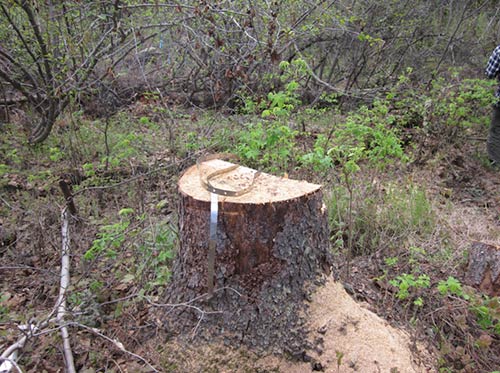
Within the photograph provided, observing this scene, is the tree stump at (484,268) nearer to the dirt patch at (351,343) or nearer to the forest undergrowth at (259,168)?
the forest undergrowth at (259,168)

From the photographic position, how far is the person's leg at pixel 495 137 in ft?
16.6

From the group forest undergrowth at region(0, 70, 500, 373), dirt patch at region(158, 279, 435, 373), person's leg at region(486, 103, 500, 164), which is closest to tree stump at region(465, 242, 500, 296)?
forest undergrowth at region(0, 70, 500, 373)

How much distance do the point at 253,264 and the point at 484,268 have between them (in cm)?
179

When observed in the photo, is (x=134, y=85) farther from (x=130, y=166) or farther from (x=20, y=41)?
(x=130, y=166)

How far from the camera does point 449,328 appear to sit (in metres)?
2.29

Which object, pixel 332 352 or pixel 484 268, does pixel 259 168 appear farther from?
pixel 332 352

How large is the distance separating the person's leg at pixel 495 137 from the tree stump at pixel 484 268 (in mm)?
3221

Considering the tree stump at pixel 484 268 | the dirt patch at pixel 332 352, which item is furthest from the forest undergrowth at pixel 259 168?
the tree stump at pixel 484 268

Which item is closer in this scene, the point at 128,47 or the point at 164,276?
the point at 164,276

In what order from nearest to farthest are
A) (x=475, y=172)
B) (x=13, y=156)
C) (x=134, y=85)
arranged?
(x=13, y=156) < (x=475, y=172) < (x=134, y=85)

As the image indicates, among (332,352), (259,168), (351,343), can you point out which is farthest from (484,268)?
(259,168)

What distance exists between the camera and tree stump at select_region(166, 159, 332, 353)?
1859 mm

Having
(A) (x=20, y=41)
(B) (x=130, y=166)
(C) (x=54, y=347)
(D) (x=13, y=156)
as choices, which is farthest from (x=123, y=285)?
(A) (x=20, y=41)

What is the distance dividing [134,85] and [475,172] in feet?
18.9
